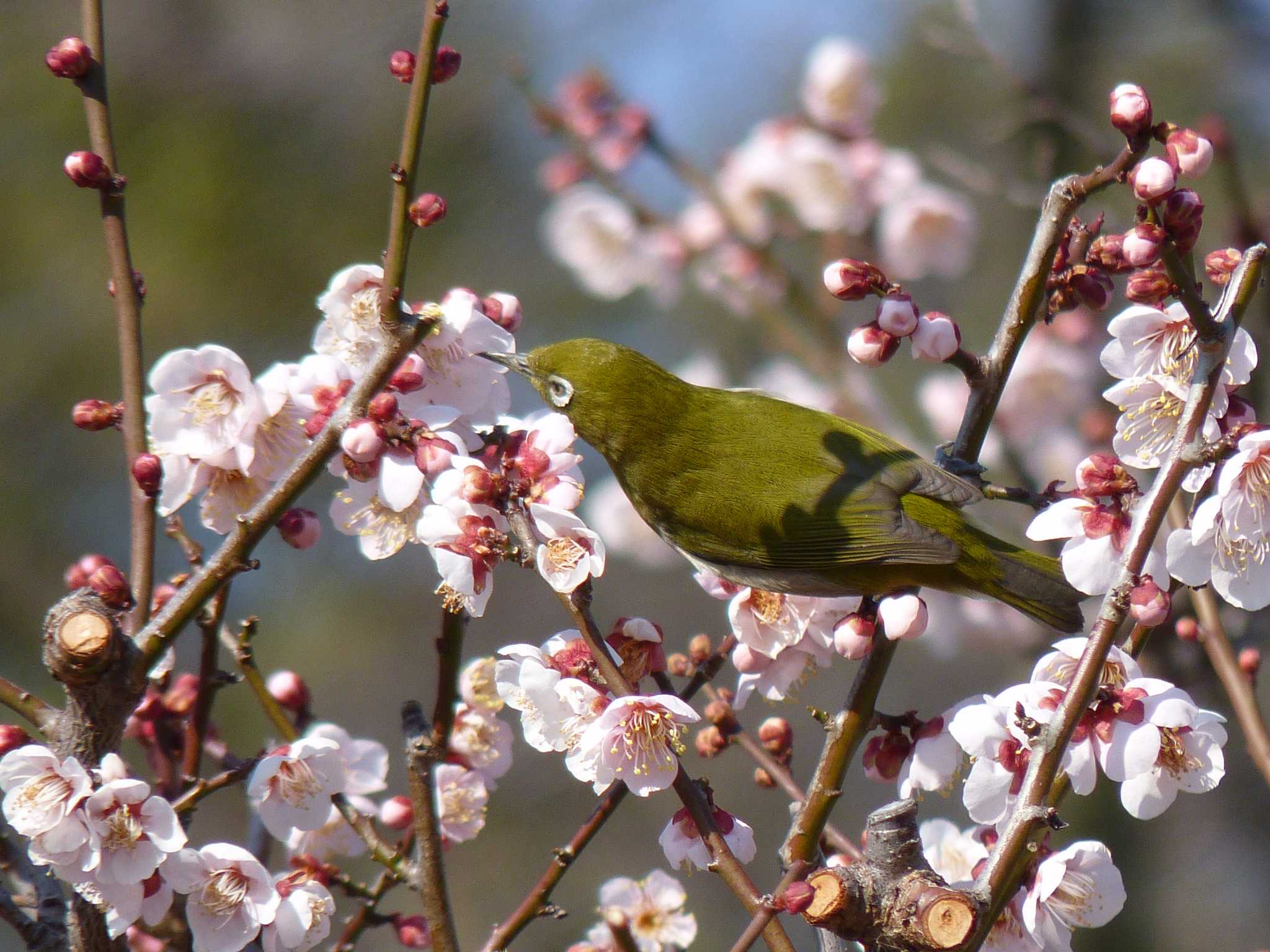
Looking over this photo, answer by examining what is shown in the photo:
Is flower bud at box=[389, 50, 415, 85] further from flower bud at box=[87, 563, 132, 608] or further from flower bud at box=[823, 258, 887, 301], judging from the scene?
flower bud at box=[87, 563, 132, 608]

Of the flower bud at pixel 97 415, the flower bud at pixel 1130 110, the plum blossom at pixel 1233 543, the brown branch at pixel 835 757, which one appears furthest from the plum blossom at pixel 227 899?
the flower bud at pixel 1130 110

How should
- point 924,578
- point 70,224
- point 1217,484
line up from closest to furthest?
1. point 1217,484
2. point 924,578
3. point 70,224

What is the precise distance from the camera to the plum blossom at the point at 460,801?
227 centimetres

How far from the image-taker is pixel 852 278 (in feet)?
5.98

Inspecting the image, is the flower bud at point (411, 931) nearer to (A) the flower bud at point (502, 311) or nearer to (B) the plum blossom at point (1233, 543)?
(A) the flower bud at point (502, 311)

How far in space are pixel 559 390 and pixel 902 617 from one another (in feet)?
3.79

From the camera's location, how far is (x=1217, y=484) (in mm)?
1557

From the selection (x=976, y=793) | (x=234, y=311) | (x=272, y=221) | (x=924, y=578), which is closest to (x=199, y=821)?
(x=234, y=311)

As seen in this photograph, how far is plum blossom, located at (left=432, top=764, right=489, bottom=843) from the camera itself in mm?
2271

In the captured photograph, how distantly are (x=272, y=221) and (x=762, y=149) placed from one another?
345 inches

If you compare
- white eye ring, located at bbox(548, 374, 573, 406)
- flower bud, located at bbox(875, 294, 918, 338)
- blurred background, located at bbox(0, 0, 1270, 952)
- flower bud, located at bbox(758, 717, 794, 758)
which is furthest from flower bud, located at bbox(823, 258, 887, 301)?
blurred background, located at bbox(0, 0, 1270, 952)

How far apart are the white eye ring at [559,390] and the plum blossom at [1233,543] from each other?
148cm

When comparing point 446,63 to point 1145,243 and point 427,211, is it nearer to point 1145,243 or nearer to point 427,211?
point 427,211

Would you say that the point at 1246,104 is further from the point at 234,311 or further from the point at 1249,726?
the point at 234,311
